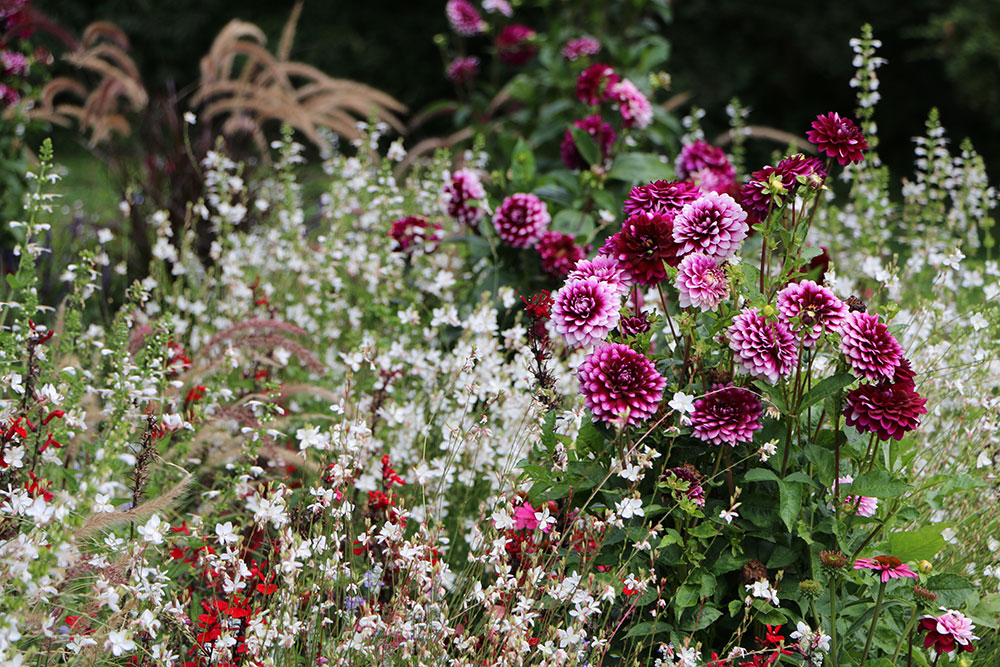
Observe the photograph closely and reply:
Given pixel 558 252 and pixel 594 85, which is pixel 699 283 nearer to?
pixel 558 252

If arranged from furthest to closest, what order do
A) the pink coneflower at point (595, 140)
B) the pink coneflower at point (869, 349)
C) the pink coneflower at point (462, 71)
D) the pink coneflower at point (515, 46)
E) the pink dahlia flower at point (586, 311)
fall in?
the pink coneflower at point (462, 71) → the pink coneflower at point (515, 46) → the pink coneflower at point (595, 140) → the pink dahlia flower at point (586, 311) → the pink coneflower at point (869, 349)

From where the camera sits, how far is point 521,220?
3.38 meters

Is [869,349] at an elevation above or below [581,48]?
below

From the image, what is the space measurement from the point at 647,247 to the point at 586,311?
0.22 meters

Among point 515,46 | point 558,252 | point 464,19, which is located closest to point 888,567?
point 558,252

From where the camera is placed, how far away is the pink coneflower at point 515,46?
5.94 m

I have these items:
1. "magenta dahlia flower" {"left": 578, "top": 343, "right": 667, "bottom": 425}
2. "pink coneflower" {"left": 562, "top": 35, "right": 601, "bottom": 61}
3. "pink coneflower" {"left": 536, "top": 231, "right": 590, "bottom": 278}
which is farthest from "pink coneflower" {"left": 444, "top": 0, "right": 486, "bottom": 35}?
"magenta dahlia flower" {"left": 578, "top": 343, "right": 667, "bottom": 425}

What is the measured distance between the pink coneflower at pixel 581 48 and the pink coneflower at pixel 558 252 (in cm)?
243

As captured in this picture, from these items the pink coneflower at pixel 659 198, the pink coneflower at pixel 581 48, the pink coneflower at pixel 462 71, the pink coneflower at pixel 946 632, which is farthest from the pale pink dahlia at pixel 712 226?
the pink coneflower at pixel 462 71

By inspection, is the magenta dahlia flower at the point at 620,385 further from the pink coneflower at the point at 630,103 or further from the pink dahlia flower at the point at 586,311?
the pink coneflower at the point at 630,103

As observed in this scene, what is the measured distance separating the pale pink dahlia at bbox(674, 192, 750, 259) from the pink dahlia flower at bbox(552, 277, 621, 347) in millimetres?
211

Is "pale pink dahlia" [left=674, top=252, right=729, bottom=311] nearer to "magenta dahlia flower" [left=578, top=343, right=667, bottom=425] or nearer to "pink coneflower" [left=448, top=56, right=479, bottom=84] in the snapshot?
"magenta dahlia flower" [left=578, top=343, right=667, bottom=425]

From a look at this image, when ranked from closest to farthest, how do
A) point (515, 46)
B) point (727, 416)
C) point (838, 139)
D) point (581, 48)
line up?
point (727, 416) → point (838, 139) → point (581, 48) → point (515, 46)

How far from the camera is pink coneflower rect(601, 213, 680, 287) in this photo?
2.07m
